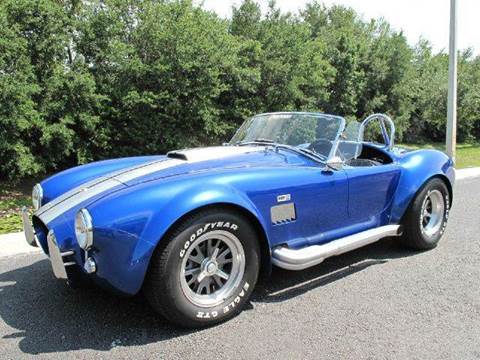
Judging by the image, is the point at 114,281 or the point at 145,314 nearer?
the point at 114,281

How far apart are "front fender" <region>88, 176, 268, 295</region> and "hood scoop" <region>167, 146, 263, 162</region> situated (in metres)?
0.89

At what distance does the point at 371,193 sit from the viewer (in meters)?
4.12

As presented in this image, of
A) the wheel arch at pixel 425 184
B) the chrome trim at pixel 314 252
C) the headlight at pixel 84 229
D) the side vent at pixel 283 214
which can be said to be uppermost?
the headlight at pixel 84 229

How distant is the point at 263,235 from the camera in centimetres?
333

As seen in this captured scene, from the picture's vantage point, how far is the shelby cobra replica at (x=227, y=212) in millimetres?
2811

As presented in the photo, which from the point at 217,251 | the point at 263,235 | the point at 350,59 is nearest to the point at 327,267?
the point at 263,235

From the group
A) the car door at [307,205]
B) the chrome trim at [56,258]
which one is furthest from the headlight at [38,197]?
the car door at [307,205]

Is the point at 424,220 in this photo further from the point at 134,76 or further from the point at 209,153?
the point at 134,76

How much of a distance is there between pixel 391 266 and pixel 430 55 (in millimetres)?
22825

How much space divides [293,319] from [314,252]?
0.54 meters

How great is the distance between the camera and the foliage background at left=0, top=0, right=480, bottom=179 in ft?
25.8

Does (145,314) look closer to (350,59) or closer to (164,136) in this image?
(164,136)

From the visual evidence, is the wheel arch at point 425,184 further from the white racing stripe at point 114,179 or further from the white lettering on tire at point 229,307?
the white lettering on tire at point 229,307

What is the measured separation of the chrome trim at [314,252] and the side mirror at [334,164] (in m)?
0.60
